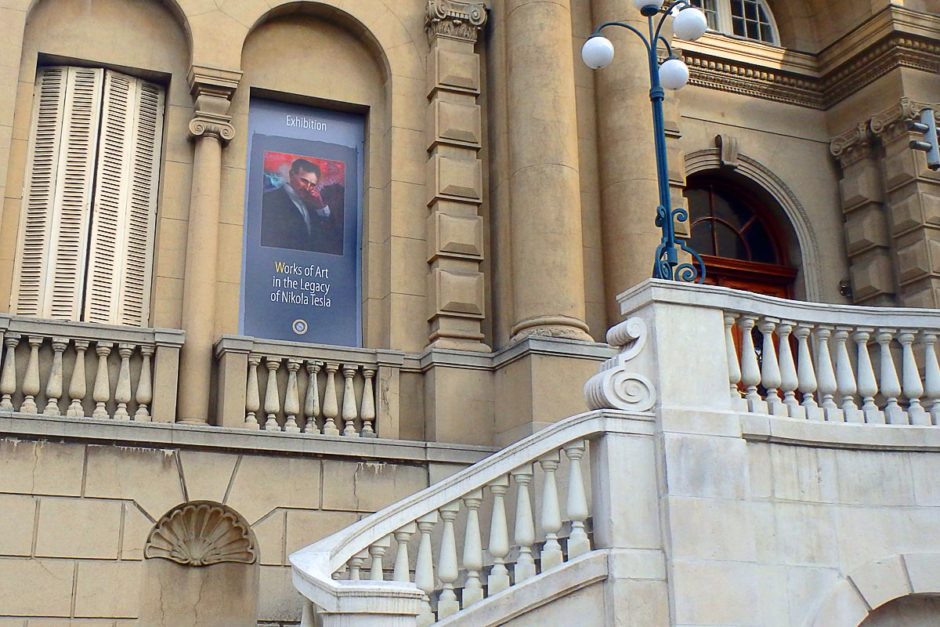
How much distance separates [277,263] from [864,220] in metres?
9.63

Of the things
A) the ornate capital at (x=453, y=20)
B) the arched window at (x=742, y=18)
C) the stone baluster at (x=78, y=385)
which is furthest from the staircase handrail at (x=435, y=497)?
the arched window at (x=742, y=18)

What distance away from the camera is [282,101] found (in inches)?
627

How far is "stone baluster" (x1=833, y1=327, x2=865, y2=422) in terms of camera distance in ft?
37.4

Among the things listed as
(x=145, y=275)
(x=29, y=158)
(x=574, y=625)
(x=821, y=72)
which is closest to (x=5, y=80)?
(x=29, y=158)

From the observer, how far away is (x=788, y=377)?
37.1ft

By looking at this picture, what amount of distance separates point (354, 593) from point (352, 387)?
5.96 meters

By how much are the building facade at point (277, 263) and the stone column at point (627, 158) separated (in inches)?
1.5

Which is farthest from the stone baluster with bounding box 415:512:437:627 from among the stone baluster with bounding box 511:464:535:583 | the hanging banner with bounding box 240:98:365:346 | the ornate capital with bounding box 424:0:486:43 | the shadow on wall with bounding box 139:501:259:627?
the ornate capital with bounding box 424:0:486:43

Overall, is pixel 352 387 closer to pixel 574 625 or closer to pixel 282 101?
pixel 282 101

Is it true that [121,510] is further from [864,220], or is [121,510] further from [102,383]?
[864,220]

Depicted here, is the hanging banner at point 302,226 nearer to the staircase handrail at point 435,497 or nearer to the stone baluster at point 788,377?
the staircase handrail at point 435,497

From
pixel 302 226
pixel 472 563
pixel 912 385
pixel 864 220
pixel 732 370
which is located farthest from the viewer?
pixel 864 220

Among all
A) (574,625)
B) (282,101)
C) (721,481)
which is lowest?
(574,625)

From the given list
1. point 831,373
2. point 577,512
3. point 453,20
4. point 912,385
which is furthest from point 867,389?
point 453,20
